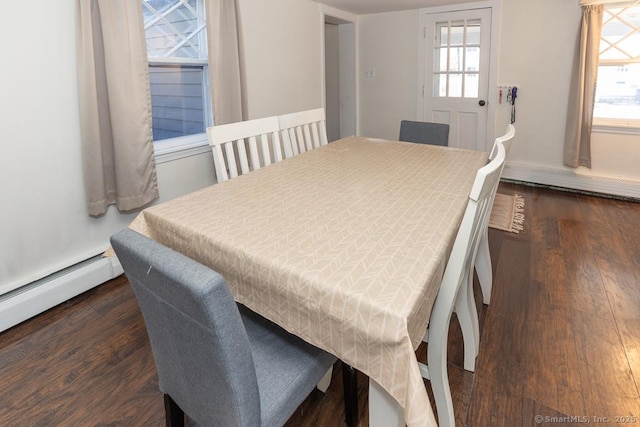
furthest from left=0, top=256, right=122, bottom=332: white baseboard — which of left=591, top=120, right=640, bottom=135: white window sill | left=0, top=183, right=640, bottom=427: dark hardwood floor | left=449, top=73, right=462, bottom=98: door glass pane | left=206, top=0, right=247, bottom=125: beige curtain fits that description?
left=591, top=120, right=640, bottom=135: white window sill

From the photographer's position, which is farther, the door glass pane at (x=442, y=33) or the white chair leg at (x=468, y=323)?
the door glass pane at (x=442, y=33)

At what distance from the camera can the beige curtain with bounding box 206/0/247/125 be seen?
2.86m

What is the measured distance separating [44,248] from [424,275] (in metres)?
2.10

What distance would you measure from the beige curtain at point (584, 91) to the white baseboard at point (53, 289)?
4054 mm

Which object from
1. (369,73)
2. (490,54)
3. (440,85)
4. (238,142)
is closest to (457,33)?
(490,54)

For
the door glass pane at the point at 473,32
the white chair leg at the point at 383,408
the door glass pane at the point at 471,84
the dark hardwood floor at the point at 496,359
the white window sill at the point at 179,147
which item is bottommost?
the dark hardwood floor at the point at 496,359

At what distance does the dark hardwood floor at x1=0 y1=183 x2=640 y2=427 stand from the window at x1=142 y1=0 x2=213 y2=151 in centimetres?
119

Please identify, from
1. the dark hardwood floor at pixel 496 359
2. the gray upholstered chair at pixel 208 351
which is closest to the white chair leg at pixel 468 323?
the dark hardwood floor at pixel 496 359

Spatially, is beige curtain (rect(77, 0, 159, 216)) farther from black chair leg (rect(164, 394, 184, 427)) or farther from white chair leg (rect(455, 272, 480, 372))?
white chair leg (rect(455, 272, 480, 372))

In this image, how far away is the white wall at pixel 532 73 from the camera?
3809mm

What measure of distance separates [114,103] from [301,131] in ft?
3.64

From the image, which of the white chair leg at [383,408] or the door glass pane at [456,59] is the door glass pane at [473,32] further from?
the white chair leg at [383,408]

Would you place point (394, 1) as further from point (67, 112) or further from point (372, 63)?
point (67, 112)

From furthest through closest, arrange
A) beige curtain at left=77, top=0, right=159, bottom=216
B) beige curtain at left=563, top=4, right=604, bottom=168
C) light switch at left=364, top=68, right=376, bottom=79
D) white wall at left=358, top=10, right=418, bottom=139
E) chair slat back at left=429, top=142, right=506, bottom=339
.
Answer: light switch at left=364, top=68, right=376, bottom=79
white wall at left=358, top=10, right=418, bottom=139
beige curtain at left=563, top=4, right=604, bottom=168
beige curtain at left=77, top=0, right=159, bottom=216
chair slat back at left=429, top=142, right=506, bottom=339
